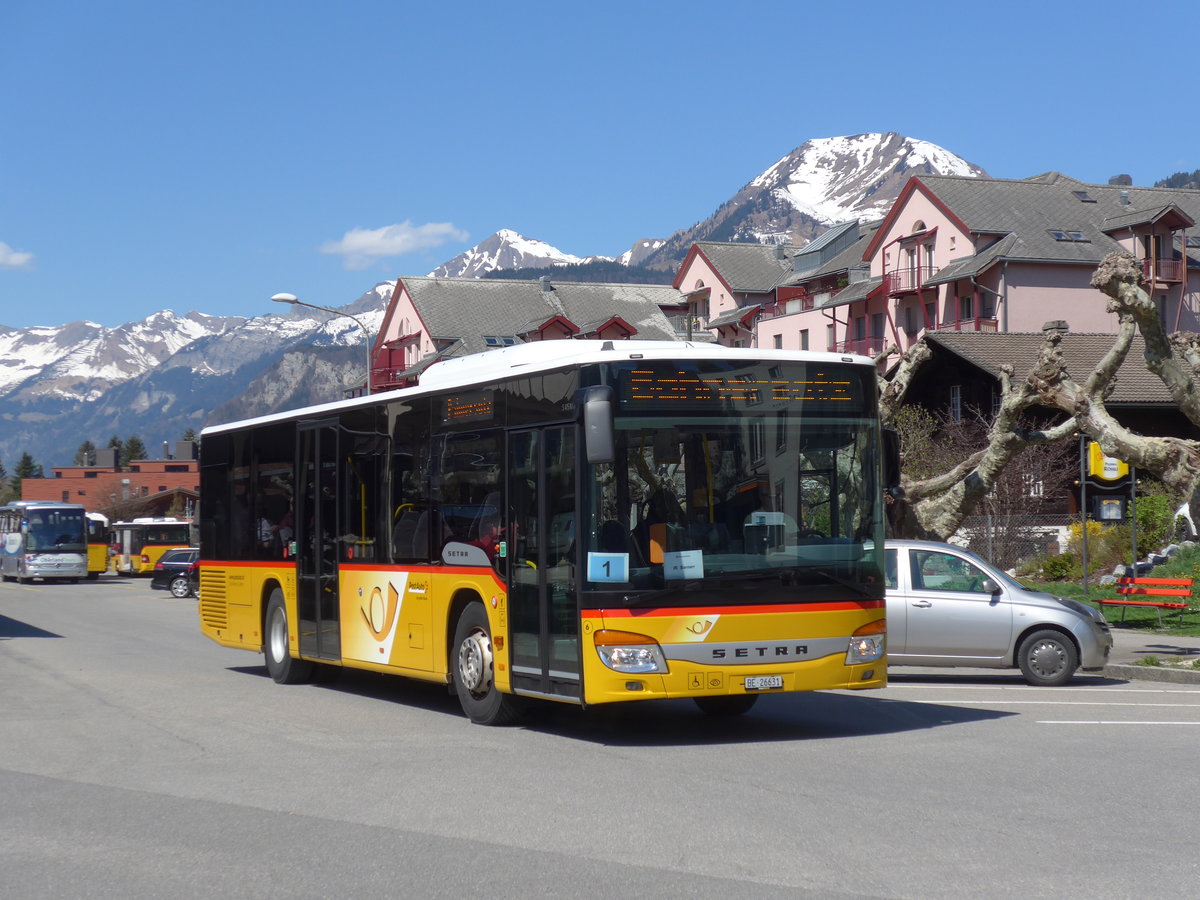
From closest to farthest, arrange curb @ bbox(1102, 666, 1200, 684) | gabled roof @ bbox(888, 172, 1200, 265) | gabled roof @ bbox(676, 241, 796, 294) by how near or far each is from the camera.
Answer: curb @ bbox(1102, 666, 1200, 684) < gabled roof @ bbox(888, 172, 1200, 265) < gabled roof @ bbox(676, 241, 796, 294)

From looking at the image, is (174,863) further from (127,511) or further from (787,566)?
(127,511)

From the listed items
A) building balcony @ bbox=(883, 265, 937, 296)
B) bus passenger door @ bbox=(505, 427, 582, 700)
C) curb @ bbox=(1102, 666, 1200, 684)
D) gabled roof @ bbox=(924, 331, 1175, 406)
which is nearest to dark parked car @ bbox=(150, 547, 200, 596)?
gabled roof @ bbox=(924, 331, 1175, 406)

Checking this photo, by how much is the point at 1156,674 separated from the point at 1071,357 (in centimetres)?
3456

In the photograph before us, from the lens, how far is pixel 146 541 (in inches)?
2704

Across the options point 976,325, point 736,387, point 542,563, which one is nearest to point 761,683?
point 542,563

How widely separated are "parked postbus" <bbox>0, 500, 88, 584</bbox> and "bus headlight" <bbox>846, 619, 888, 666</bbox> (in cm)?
5301

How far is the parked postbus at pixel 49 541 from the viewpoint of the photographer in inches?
2359

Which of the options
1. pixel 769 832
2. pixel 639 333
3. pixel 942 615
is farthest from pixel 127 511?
pixel 769 832

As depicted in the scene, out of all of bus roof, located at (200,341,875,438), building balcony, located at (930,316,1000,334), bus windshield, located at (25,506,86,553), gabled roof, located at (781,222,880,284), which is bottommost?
bus windshield, located at (25,506,86,553)

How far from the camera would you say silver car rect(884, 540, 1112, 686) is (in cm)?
1689

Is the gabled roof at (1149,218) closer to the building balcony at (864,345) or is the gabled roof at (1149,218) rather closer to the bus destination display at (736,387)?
the building balcony at (864,345)

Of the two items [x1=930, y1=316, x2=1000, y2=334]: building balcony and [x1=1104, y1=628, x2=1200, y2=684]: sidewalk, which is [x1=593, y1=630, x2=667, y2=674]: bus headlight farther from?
[x1=930, y1=316, x2=1000, y2=334]: building balcony

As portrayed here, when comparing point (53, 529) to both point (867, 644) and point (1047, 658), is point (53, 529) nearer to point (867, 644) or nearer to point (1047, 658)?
point (1047, 658)

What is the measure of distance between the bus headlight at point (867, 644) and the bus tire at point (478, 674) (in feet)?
9.45
